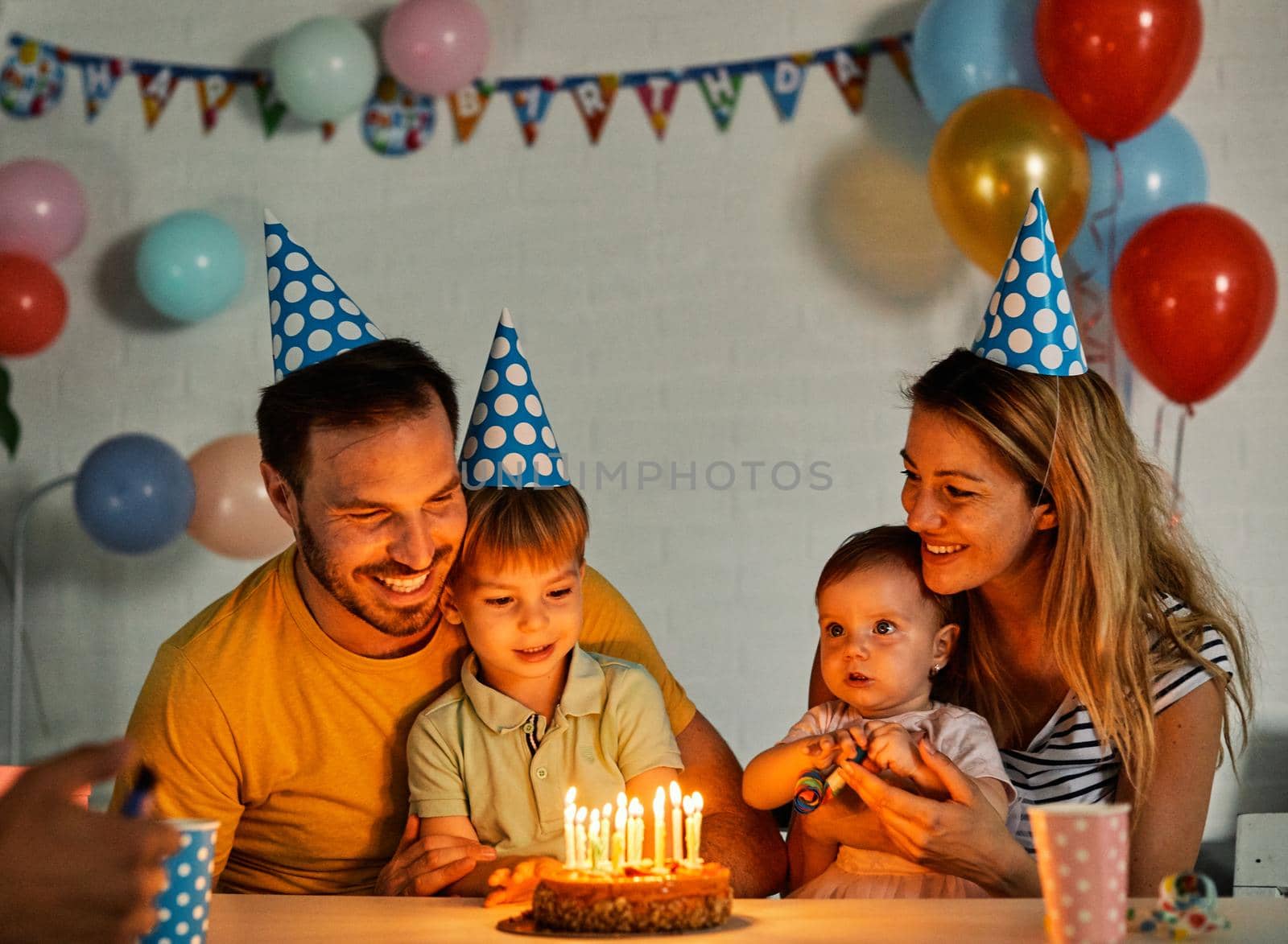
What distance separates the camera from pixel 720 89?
175 inches

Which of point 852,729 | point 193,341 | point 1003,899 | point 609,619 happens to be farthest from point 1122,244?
point 193,341

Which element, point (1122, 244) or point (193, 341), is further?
point (193, 341)

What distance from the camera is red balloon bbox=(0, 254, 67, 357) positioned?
13.5 ft

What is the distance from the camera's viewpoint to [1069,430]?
6.72 ft

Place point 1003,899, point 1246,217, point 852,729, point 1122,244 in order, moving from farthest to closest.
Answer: point 1246,217
point 1122,244
point 852,729
point 1003,899

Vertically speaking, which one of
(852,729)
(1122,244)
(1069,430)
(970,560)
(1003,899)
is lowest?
(1003,899)

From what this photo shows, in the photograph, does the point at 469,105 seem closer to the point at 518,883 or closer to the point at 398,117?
the point at 398,117

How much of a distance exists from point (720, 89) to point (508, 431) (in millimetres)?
2630

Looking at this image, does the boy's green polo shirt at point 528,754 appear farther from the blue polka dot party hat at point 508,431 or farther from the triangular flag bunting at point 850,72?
the triangular flag bunting at point 850,72

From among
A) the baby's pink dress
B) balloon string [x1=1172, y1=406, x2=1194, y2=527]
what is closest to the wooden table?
the baby's pink dress

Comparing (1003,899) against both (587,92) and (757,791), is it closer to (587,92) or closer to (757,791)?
(757,791)

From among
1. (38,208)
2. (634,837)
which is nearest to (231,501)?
(38,208)

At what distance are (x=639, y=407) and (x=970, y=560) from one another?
8.24 feet

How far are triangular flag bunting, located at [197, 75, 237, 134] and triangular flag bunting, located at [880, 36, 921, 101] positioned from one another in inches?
84.1
